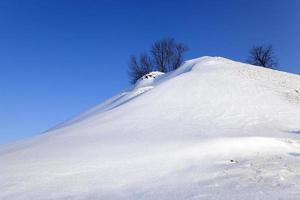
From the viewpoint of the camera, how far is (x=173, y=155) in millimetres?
7520

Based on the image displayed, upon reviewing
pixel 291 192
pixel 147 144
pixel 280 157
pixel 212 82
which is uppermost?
pixel 212 82

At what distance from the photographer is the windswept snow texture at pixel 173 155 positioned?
508 centimetres

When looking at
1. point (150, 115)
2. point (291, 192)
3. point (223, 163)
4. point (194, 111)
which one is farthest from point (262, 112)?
point (291, 192)

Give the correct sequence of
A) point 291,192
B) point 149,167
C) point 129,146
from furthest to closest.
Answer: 1. point 129,146
2. point 149,167
3. point 291,192

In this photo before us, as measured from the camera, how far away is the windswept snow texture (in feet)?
16.7

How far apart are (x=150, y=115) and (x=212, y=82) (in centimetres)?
714

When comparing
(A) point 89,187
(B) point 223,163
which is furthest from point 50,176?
(B) point 223,163

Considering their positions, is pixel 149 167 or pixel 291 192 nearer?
pixel 291 192

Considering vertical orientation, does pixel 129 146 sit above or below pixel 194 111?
below

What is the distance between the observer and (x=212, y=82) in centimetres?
1869

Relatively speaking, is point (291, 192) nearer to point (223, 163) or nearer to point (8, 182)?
point (223, 163)

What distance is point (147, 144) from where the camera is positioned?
8.73 metres

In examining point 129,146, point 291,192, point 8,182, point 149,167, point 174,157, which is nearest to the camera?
point 291,192

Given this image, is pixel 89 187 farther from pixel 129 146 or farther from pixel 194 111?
pixel 194 111
